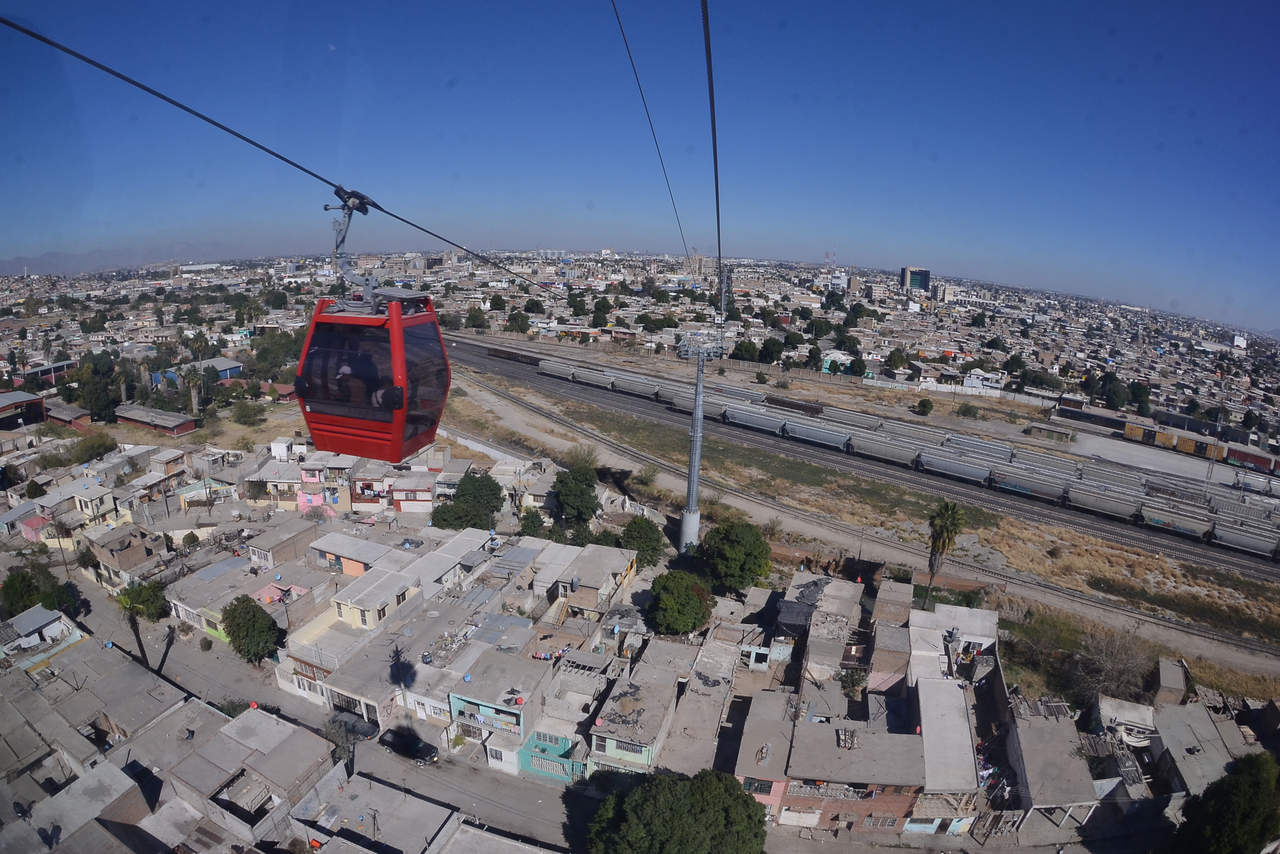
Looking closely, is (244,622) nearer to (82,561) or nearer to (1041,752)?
(82,561)

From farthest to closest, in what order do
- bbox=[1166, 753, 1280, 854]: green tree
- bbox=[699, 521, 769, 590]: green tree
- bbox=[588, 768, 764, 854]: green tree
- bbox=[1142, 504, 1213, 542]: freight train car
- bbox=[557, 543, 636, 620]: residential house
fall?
1. bbox=[1142, 504, 1213, 542]: freight train car
2. bbox=[699, 521, 769, 590]: green tree
3. bbox=[557, 543, 636, 620]: residential house
4. bbox=[1166, 753, 1280, 854]: green tree
5. bbox=[588, 768, 764, 854]: green tree

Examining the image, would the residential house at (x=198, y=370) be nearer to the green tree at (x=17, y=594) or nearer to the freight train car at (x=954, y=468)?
the green tree at (x=17, y=594)

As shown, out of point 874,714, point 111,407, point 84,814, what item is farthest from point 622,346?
point 84,814

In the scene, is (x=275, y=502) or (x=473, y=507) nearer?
(x=473, y=507)

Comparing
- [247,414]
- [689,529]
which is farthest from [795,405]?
[247,414]

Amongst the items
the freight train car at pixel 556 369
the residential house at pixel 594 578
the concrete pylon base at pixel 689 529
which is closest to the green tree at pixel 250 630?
the residential house at pixel 594 578

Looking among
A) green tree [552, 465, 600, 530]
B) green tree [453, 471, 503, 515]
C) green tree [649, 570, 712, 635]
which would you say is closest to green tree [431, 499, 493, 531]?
green tree [453, 471, 503, 515]

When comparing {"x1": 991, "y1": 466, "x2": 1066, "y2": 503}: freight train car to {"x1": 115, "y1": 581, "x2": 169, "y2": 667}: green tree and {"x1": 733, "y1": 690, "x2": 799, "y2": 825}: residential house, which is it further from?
{"x1": 115, "y1": 581, "x2": 169, "y2": 667}: green tree

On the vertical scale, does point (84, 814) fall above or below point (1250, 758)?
below
